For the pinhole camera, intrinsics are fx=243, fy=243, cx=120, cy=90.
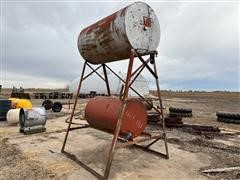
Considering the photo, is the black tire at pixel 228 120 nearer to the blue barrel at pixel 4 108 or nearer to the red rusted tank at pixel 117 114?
the red rusted tank at pixel 117 114

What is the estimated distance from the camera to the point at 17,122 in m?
13.6

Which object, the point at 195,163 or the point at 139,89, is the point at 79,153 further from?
the point at 139,89

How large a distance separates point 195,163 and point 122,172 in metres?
2.34

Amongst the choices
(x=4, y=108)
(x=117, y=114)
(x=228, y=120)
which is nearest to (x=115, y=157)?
(x=117, y=114)

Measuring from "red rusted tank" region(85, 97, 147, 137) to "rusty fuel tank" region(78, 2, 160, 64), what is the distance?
144 centimetres

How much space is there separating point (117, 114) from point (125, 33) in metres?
2.27

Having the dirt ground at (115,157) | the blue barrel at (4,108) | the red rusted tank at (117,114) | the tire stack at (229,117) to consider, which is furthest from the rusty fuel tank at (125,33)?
the tire stack at (229,117)

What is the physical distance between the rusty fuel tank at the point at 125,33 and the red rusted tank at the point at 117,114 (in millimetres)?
1436

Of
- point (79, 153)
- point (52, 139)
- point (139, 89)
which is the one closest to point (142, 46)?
point (79, 153)

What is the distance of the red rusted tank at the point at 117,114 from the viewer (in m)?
7.09

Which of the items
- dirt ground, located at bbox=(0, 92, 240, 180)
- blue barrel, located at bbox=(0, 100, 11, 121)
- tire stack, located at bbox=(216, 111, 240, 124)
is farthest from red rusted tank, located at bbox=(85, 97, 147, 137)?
tire stack, located at bbox=(216, 111, 240, 124)

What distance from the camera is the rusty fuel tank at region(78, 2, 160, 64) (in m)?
6.59

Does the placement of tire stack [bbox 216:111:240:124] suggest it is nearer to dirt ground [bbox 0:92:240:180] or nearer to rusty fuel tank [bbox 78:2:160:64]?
dirt ground [bbox 0:92:240:180]

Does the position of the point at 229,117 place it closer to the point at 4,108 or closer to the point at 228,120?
the point at 228,120
